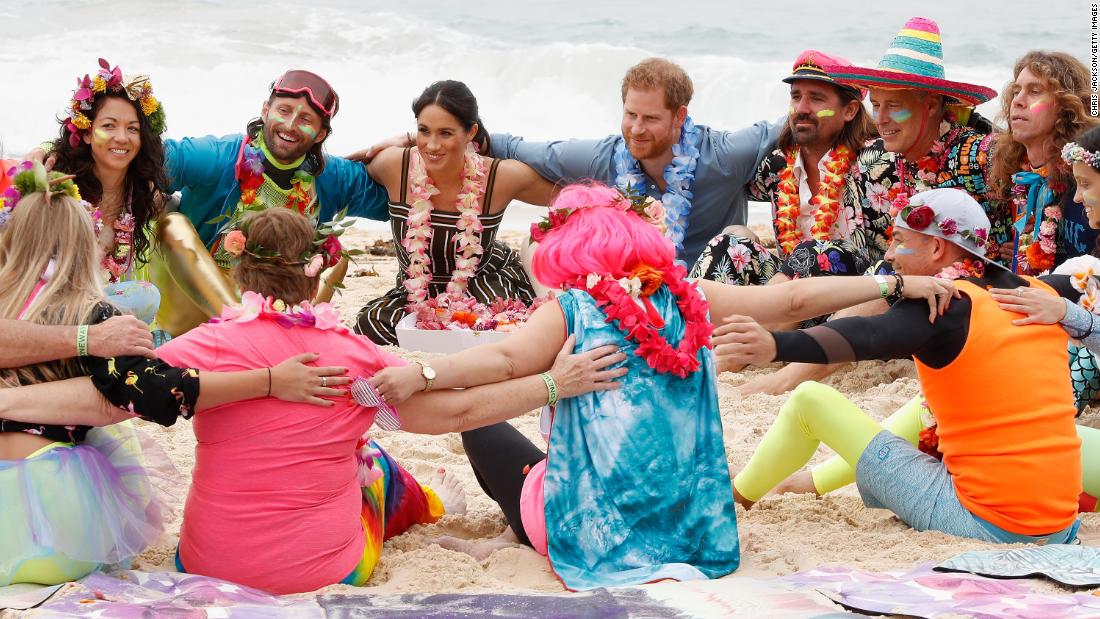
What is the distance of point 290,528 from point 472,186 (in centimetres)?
384

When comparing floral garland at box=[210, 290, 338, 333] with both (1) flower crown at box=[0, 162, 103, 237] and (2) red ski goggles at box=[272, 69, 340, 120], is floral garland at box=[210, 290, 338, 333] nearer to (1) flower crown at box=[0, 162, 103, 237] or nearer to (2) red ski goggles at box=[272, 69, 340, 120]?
(1) flower crown at box=[0, 162, 103, 237]

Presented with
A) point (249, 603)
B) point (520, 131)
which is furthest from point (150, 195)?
point (520, 131)

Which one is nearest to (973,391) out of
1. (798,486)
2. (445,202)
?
(798,486)

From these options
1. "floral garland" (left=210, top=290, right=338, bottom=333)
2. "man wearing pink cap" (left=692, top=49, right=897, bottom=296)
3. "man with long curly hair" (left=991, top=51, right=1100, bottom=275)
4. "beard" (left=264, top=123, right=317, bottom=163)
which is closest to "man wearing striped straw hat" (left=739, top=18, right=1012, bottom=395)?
"man wearing pink cap" (left=692, top=49, right=897, bottom=296)

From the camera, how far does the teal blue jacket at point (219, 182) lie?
667cm

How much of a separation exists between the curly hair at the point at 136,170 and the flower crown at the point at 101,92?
0.02 m

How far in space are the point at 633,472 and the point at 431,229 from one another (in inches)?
148

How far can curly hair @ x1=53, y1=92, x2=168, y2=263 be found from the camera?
5.78 m

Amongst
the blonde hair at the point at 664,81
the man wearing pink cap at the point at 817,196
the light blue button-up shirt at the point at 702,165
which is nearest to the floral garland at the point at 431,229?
the light blue button-up shirt at the point at 702,165

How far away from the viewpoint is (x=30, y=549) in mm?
3260

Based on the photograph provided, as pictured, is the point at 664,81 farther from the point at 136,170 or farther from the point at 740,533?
the point at 740,533

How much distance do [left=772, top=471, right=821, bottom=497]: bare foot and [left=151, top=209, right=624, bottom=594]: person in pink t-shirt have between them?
146 cm

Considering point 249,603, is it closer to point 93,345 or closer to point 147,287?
point 93,345

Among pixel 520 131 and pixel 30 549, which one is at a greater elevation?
pixel 520 131
